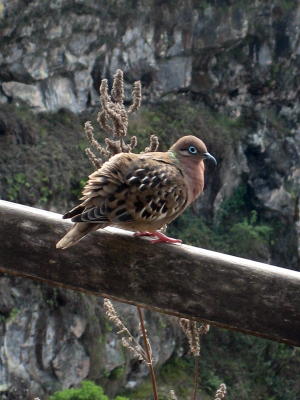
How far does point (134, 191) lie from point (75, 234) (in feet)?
1.37

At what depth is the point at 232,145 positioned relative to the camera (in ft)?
60.3

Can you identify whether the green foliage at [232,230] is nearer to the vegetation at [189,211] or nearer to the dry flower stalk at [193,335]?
the vegetation at [189,211]

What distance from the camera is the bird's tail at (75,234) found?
1.90 meters

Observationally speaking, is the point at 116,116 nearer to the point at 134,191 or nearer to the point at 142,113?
the point at 134,191

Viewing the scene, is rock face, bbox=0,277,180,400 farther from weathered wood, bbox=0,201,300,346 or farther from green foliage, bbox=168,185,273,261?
weathered wood, bbox=0,201,300,346

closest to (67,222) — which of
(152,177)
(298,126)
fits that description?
(152,177)

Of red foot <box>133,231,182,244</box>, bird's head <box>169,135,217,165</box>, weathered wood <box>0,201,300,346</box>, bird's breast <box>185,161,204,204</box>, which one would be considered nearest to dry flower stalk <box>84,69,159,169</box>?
bird's head <box>169,135,217,165</box>

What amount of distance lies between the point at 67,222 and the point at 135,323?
41.1 ft

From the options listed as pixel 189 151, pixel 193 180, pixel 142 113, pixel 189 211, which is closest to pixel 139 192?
pixel 193 180

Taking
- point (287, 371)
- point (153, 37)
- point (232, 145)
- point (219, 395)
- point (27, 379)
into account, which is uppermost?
point (219, 395)

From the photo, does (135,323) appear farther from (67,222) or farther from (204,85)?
(67,222)

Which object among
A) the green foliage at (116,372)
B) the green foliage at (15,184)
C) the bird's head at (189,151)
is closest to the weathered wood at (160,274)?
the bird's head at (189,151)

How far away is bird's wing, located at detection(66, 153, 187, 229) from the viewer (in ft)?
7.37

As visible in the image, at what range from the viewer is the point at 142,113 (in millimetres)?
17172
